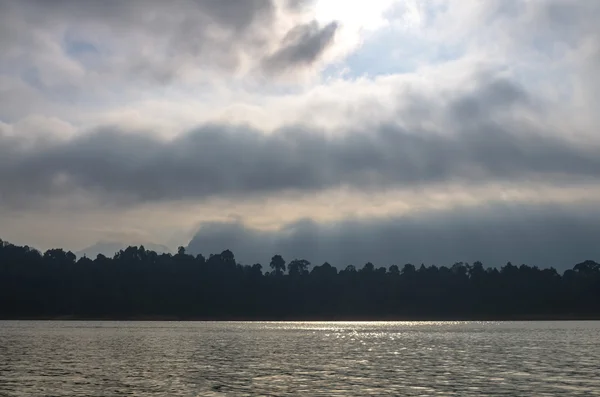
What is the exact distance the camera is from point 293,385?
225ft

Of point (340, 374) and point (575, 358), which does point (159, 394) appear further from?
point (575, 358)

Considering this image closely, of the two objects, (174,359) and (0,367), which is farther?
(174,359)

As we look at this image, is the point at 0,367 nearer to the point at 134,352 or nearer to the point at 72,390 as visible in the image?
the point at 72,390

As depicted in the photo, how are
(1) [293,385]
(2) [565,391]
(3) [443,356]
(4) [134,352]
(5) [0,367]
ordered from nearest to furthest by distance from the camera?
(2) [565,391] < (1) [293,385] < (5) [0,367] < (3) [443,356] < (4) [134,352]

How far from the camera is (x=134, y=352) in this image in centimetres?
11912

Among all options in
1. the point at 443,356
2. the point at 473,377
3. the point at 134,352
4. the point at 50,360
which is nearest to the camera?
the point at 473,377

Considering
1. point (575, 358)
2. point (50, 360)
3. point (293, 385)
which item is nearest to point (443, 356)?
point (575, 358)

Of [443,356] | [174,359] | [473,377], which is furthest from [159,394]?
[443,356]

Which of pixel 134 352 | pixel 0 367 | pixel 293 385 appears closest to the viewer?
pixel 293 385

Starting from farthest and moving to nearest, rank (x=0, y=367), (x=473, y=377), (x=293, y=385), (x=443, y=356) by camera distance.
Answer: (x=443, y=356) < (x=0, y=367) < (x=473, y=377) < (x=293, y=385)

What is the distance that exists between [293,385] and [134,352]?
189ft

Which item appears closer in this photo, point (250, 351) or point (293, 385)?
point (293, 385)

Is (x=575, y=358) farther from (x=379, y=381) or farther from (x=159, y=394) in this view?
(x=159, y=394)

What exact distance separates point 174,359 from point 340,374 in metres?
33.0
